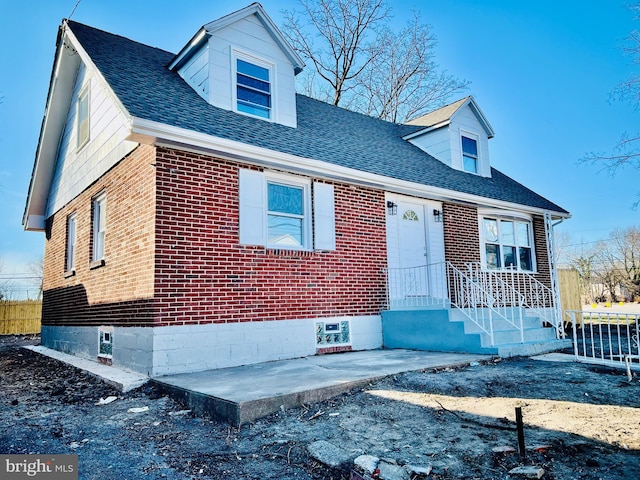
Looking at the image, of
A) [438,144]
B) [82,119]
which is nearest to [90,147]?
[82,119]

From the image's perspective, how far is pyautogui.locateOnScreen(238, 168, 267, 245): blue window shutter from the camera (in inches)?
291

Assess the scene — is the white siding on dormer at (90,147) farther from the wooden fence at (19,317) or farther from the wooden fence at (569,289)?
the wooden fence at (569,289)

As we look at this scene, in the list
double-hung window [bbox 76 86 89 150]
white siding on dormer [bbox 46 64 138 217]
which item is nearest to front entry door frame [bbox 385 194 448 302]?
white siding on dormer [bbox 46 64 138 217]

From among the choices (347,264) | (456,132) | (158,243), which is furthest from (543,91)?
(158,243)

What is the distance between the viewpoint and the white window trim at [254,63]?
8672mm

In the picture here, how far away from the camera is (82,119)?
1014 centimetres

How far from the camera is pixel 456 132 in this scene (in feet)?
41.5

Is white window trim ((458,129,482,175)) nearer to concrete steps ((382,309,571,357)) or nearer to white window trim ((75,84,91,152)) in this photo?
concrete steps ((382,309,571,357))

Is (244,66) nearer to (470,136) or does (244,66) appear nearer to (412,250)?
(412,250)

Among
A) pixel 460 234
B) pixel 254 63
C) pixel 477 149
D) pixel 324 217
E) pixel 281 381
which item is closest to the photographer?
pixel 281 381

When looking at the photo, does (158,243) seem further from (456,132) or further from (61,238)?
(456,132)

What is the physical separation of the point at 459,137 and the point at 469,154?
0.64m

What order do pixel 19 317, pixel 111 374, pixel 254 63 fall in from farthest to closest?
pixel 19 317
pixel 254 63
pixel 111 374

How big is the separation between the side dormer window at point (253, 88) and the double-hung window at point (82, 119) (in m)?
3.52
